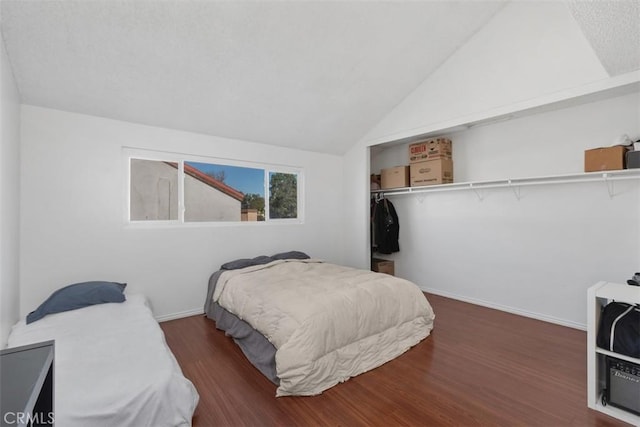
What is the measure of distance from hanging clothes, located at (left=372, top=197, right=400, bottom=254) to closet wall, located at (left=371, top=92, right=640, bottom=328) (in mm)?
404

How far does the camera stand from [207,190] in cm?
376

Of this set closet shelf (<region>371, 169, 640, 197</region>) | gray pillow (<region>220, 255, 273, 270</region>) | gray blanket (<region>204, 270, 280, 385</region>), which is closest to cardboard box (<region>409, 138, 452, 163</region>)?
closet shelf (<region>371, 169, 640, 197</region>)

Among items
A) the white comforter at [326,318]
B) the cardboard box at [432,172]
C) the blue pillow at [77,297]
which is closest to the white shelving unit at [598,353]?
the white comforter at [326,318]

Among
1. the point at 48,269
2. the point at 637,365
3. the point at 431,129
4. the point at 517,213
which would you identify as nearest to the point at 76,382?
the point at 48,269

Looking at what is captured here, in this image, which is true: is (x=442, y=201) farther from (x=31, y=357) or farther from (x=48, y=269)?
(x=48, y=269)

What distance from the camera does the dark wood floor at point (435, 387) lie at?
1703 mm

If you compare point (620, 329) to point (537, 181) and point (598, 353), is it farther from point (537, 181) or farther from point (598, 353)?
point (537, 181)

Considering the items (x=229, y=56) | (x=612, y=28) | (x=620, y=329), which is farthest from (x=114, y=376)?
(x=612, y=28)

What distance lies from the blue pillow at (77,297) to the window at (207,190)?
84 centimetres

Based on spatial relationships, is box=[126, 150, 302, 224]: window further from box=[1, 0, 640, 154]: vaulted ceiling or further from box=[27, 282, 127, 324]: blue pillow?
box=[27, 282, 127, 324]: blue pillow

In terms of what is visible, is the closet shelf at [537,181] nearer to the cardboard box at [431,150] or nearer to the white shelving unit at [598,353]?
the cardboard box at [431,150]

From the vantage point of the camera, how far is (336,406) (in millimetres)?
1811

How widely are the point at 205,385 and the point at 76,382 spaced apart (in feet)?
2.75

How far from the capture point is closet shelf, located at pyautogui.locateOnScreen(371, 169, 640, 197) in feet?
8.52
